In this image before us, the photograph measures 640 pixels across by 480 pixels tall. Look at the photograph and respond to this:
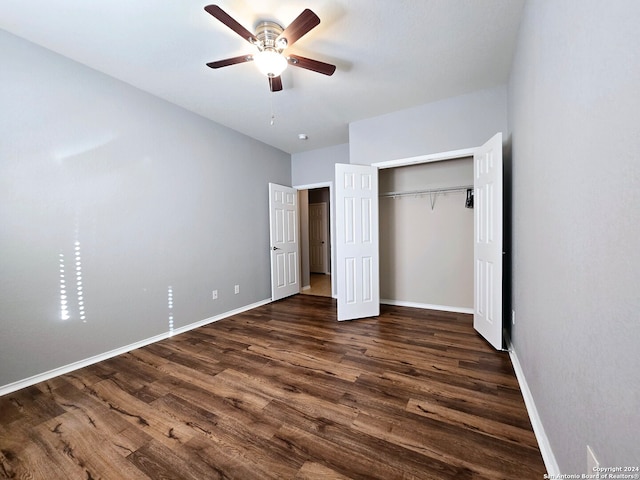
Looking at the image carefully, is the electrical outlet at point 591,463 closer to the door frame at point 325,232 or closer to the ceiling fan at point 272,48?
the ceiling fan at point 272,48

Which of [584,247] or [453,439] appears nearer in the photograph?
[584,247]

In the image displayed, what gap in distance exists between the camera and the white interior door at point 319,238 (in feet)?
23.5

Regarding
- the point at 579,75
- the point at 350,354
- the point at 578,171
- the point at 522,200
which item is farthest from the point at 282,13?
the point at 350,354

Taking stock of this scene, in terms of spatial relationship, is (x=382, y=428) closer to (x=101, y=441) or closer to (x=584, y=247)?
(x=584, y=247)

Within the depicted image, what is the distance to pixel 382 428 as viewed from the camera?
1447 millimetres

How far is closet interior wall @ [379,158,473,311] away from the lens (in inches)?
133

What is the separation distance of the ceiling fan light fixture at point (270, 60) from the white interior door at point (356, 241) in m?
1.42

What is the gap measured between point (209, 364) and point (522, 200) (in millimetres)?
2900

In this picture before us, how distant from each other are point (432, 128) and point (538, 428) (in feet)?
9.59

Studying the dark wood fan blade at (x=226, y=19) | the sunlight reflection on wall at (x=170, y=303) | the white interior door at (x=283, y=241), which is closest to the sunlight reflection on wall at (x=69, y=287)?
the sunlight reflection on wall at (x=170, y=303)

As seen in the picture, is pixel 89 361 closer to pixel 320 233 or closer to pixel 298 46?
pixel 298 46

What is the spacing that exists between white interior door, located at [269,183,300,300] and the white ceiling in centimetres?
164

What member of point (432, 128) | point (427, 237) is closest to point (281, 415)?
point (427, 237)

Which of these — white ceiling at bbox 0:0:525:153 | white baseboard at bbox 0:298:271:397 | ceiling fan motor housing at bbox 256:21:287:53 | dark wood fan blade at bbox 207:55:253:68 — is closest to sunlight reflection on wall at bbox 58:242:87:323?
white baseboard at bbox 0:298:271:397
